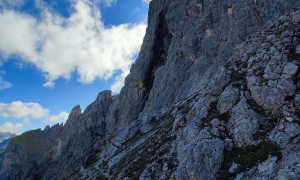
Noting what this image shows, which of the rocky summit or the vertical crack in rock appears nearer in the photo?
the rocky summit

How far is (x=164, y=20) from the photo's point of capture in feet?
394

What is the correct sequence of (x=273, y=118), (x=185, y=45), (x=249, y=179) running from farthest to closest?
(x=185, y=45), (x=273, y=118), (x=249, y=179)

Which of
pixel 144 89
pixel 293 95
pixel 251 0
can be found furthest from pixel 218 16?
pixel 293 95

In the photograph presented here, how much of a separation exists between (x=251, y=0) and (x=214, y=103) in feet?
165

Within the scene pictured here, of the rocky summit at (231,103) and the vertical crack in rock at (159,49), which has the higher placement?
the vertical crack in rock at (159,49)

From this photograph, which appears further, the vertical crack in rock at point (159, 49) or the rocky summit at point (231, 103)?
the vertical crack in rock at point (159, 49)

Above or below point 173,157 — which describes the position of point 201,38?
above

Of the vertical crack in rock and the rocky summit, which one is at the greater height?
the vertical crack in rock

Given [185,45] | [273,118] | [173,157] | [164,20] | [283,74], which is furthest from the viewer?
[164,20]

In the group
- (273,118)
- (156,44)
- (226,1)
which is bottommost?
(273,118)

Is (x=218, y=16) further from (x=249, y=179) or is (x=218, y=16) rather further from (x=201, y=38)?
(x=249, y=179)

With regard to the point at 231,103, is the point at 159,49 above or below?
above

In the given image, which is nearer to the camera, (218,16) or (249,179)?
(249,179)

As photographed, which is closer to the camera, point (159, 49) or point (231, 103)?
point (231, 103)
